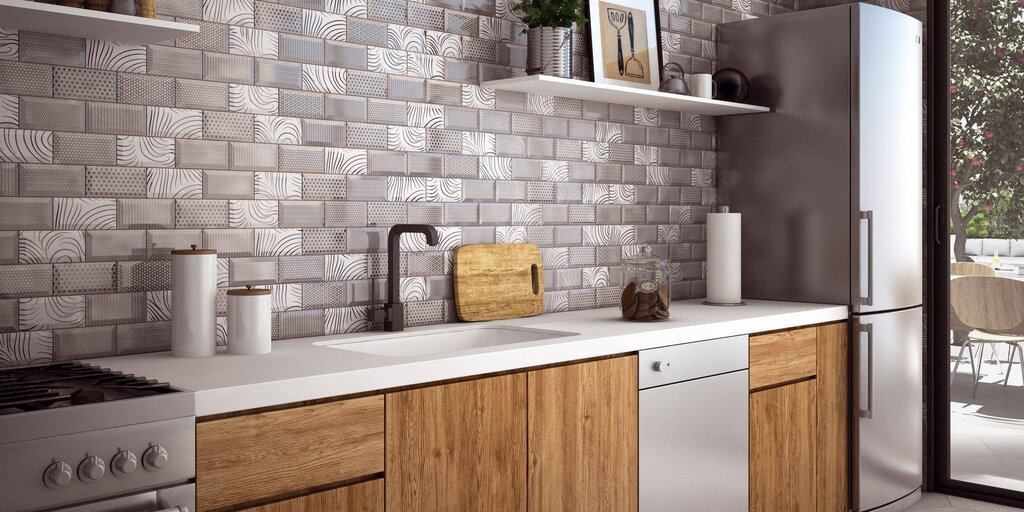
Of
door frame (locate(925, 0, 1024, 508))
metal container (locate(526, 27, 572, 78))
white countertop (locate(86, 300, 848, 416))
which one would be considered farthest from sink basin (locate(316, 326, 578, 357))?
door frame (locate(925, 0, 1024, 508))

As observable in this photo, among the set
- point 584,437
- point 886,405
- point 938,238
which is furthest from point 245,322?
point 938,238

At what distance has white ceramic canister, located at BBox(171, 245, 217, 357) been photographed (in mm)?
2139

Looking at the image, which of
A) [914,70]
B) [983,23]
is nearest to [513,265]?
[914,70]

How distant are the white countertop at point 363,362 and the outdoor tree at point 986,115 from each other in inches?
61.6

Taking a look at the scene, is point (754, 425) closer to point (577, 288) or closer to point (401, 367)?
point (577, 288)

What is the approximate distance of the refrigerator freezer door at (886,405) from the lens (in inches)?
140

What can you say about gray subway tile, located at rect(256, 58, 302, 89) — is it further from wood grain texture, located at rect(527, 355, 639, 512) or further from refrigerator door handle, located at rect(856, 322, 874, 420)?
refrigerator door handle, located at rect(856, 322, 874, 420)

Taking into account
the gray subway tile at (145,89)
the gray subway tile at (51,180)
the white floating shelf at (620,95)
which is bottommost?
the gray subway tile at (51,180)

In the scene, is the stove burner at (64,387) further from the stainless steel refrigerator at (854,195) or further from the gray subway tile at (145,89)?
the stainless steel refrigerator at (854,195)

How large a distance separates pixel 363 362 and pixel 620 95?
1642 mm

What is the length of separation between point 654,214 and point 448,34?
4.14 feet

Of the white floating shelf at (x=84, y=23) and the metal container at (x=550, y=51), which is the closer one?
the white floating shelf at (x=84, y=23)

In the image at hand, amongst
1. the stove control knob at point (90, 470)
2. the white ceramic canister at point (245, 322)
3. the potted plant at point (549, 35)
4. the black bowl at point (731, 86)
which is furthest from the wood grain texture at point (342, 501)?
the black bowl at point (731, 86)

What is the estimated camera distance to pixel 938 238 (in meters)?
4.03
